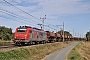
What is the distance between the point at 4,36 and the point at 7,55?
218ft

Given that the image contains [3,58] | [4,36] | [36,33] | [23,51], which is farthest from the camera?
[4,36]

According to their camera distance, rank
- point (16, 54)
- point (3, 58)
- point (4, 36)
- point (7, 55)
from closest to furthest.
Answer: point (3, 58) < point (7, 55) < point (16, 54) < point (4, 36)

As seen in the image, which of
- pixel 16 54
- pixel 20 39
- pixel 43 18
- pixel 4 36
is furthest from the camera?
pixel 4 36

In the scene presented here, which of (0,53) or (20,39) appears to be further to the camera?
(20,39)

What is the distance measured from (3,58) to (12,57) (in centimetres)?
207

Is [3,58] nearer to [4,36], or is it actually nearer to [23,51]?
[23,51]

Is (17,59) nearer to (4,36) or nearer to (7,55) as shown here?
(7,55)

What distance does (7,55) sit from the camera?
21.0m

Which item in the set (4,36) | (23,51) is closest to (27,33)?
(23,51)

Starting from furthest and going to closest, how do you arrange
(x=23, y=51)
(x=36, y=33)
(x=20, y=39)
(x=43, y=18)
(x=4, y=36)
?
(x=4, y=36) → (x=43, y=18) → (x=36, y=33) → (x=20, y=39) → (x=23, y=51)

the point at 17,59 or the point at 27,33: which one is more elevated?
the point at 27,33

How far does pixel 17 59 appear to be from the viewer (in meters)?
21.5

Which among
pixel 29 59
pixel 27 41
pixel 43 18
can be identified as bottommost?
pixel 29 59

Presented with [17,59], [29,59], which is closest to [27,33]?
[29,59]
